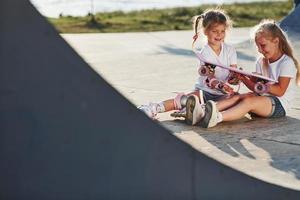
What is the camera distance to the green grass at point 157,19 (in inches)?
559

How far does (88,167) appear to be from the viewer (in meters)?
2.94

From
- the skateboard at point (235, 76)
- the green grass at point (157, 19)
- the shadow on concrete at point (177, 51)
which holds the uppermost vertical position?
the skateboard at point (235, 76)

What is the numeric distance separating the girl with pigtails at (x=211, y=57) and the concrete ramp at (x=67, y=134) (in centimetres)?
235

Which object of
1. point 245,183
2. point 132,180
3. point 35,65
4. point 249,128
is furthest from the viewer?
point 249,128

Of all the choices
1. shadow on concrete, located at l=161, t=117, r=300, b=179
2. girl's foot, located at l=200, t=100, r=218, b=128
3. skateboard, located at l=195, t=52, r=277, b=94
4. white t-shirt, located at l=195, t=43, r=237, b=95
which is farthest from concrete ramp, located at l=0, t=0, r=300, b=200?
white t-shirt, located at l=195, t=43, r=237, b=95

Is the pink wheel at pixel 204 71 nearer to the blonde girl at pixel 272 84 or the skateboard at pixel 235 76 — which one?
the skateboard at pixel 235 76

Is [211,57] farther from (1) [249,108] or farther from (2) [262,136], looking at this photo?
(2) [262,136]

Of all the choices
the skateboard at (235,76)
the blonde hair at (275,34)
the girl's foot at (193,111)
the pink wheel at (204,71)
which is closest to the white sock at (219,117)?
the girl's foot at (193,111)

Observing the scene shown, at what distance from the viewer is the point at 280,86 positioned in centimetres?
543

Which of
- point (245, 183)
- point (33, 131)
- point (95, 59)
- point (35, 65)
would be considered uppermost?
point (35, 65)

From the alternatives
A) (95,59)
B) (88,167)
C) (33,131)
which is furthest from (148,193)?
(95,59)

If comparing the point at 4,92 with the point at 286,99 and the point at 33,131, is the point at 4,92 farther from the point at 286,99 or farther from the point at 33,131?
the point at 286,99

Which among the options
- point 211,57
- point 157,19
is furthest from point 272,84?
point 157,19

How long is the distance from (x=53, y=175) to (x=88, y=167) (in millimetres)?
141
